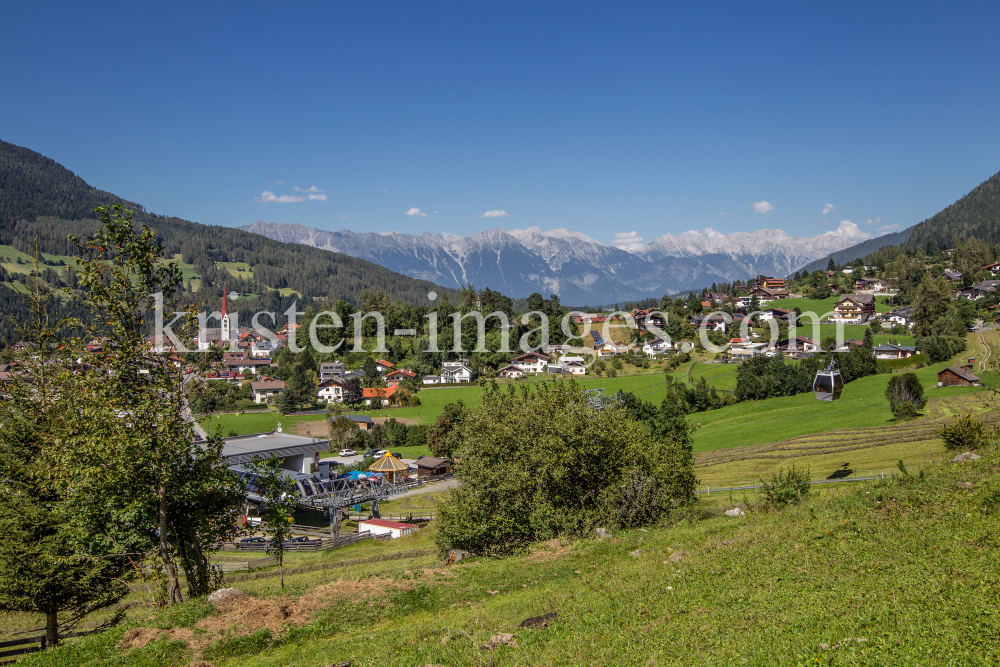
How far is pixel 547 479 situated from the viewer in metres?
16.6

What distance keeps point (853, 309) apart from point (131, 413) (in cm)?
11151

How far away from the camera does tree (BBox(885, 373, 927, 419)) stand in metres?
41.6

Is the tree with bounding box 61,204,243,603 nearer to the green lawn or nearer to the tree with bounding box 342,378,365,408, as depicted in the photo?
the green lawn

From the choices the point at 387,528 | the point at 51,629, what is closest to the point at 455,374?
the point at 387,528

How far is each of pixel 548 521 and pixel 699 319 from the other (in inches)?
3837

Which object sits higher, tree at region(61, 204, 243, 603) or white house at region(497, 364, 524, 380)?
tree at region(61, 204, 243, 603)

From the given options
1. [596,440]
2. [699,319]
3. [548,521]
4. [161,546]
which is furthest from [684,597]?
[699,319]

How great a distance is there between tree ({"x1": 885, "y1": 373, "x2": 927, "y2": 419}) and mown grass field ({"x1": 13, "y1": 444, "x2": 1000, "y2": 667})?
34687 mm

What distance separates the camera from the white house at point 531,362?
8769 cm

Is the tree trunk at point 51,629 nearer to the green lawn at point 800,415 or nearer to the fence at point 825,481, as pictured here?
the fence at point 825,481

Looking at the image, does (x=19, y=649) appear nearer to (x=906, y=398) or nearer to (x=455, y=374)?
(x=906, y=398)

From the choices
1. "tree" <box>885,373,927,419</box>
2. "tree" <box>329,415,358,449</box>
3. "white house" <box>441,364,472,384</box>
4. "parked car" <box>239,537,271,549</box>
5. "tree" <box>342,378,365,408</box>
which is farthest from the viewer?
"white house" <box>441,364,472,384</box>

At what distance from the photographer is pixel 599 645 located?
7.45 metres

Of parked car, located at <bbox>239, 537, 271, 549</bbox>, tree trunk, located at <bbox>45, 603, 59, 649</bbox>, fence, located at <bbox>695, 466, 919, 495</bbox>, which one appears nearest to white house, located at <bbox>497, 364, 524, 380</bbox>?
fence, located at <bbox>695, 466, 919, 495</bbox>
